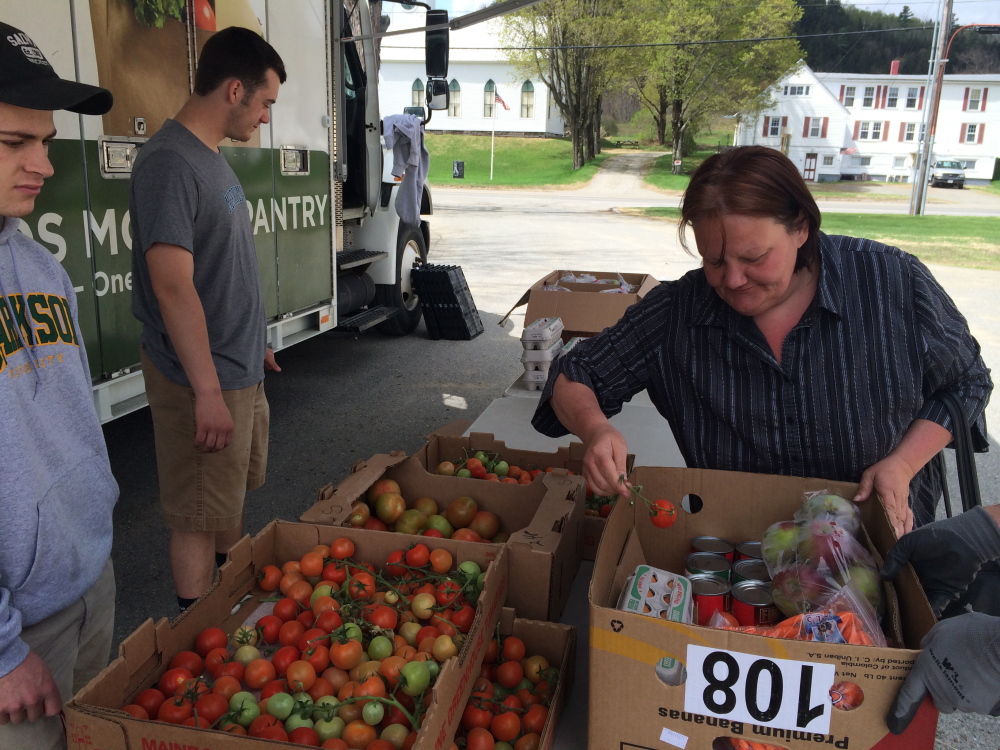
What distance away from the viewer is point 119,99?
3.58 meters

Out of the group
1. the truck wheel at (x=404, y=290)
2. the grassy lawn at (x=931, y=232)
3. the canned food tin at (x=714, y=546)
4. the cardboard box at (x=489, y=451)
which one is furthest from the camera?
the grassy lawn at (x=931, y=232)

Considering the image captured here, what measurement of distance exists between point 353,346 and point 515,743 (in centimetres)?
743

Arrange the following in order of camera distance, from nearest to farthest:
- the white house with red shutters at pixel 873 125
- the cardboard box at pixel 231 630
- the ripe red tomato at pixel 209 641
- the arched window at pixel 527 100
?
the cardboard box at pixel 231 630, the ripe red tomato at pixel 209 641, the arched window at pixel 527 100, the white house with red shutters at pixel 873 125

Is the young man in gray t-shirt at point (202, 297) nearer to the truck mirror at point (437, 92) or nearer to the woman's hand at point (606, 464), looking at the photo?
the woman's hand at point (606, 464)

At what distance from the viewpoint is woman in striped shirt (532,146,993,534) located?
1.82 m

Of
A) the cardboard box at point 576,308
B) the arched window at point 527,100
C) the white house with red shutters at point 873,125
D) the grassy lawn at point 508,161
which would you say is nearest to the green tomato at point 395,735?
the cardboard box at point 576,308

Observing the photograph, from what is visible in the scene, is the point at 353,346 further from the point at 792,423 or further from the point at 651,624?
the point at 651,624

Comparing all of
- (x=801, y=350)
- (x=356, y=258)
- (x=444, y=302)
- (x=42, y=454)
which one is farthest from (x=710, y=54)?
(x=42, y=454)

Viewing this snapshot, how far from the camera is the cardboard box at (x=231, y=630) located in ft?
4.09

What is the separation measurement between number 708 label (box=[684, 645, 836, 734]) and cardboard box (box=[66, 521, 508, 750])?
429mm

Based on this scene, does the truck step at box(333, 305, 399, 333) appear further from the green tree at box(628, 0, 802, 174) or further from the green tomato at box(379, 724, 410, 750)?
the green tree at box(628, 0, 802, 174)

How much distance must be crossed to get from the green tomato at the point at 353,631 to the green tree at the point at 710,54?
40.2m

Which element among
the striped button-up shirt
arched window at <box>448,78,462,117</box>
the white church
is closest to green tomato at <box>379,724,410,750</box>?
the striped button-up shirt

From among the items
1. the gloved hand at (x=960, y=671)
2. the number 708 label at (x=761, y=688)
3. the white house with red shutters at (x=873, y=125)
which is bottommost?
the number 708 label at (x=761, y=688)
